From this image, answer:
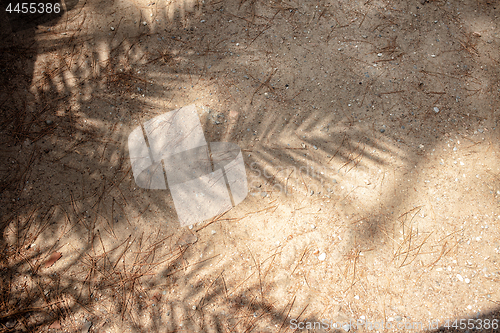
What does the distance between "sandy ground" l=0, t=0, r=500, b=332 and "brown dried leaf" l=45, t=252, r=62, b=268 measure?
11 mm

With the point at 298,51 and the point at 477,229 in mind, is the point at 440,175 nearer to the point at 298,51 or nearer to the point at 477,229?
the point at 477,229

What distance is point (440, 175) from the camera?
256 centimetres

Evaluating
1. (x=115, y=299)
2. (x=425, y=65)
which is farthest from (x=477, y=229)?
(x=115, y=299)

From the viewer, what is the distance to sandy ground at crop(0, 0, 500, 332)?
2287 millimetres

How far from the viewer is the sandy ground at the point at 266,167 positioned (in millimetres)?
2287

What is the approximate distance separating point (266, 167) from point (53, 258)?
209 cm

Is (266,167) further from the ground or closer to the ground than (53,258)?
further from the ground

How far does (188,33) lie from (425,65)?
2645 millimetres

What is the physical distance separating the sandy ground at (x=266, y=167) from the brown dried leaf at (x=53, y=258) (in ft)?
0.04

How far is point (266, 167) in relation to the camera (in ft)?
8.72

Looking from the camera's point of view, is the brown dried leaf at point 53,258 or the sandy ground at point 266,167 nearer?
the sandy ground at point 266,167

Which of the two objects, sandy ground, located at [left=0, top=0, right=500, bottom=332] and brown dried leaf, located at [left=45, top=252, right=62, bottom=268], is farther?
brown dried leaf, located at [left=45, top=252, right=62, bottom=268]

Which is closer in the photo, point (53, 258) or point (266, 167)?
point (53, 258)

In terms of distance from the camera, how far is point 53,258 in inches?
97.3
